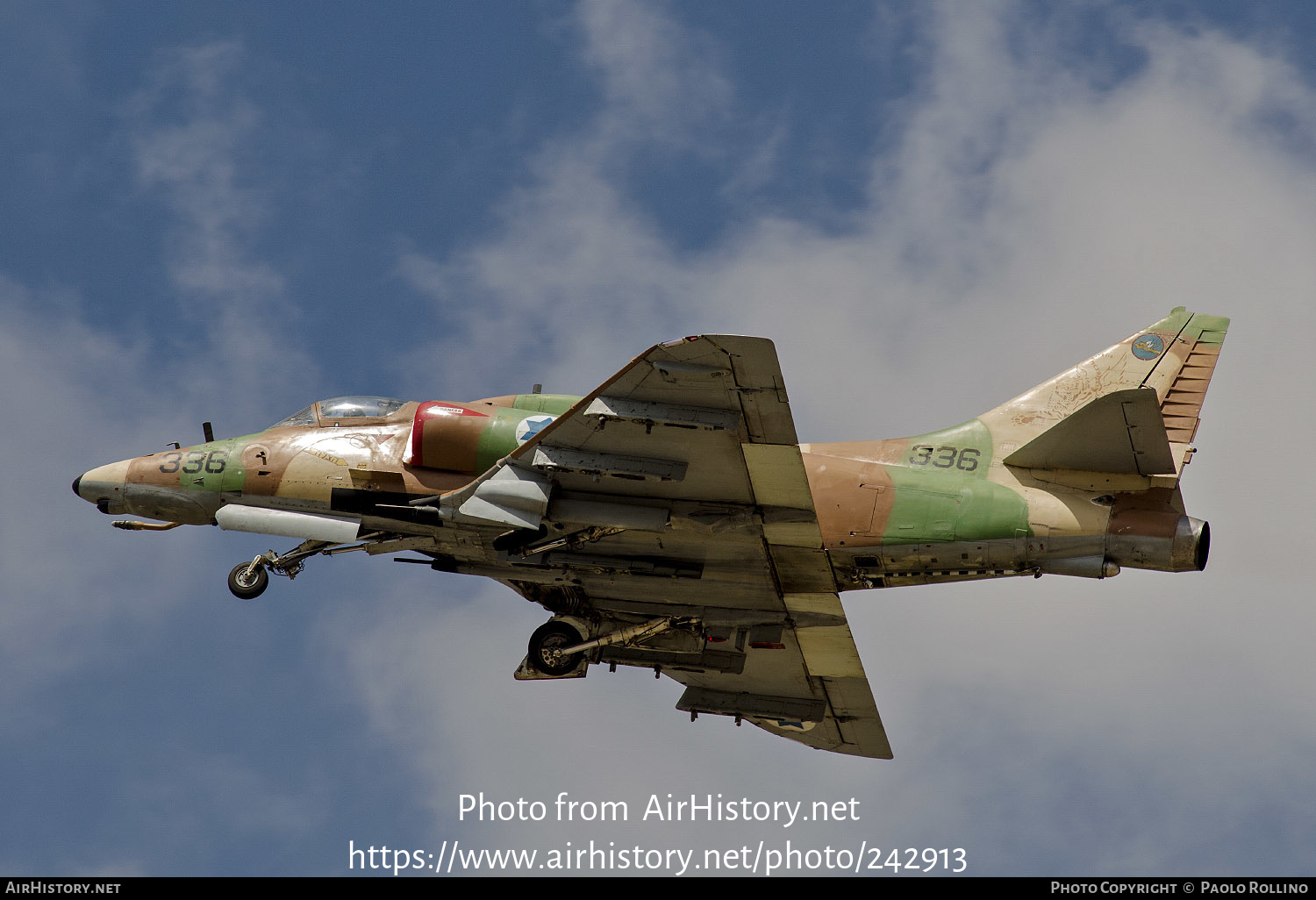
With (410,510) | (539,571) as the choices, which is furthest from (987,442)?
(410,510)

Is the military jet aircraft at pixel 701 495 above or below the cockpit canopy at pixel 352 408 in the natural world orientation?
below

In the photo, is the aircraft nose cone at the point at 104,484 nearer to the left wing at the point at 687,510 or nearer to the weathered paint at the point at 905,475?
the weathered paint at the point at 905,475

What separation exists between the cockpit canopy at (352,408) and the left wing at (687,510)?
10.1 ft

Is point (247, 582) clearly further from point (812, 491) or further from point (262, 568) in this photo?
point (812, 491)

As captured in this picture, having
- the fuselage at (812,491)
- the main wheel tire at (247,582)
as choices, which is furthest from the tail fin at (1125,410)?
the main wheel tire at (247,582)

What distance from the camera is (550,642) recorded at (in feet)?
93.4

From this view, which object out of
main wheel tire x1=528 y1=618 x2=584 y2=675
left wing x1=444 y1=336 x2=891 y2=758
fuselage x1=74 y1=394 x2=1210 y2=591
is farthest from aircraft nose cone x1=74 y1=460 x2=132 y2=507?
main wheel tire x1=528 y1=618 x2=584 y2=675

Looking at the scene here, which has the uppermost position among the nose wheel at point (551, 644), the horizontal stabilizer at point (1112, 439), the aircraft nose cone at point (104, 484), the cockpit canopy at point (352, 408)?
the cockpit canopy at point (352, 408)

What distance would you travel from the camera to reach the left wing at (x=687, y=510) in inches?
904

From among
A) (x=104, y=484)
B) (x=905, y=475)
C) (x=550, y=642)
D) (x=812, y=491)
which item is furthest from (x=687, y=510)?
(x=104, y=484)

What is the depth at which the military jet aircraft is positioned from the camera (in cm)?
2408

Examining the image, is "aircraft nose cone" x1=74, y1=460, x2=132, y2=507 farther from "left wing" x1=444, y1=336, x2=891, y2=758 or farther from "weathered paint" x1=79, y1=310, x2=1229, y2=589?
"left wing" x1=444, y1=336, x2=891, y2=758

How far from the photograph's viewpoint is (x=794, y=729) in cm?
3234
